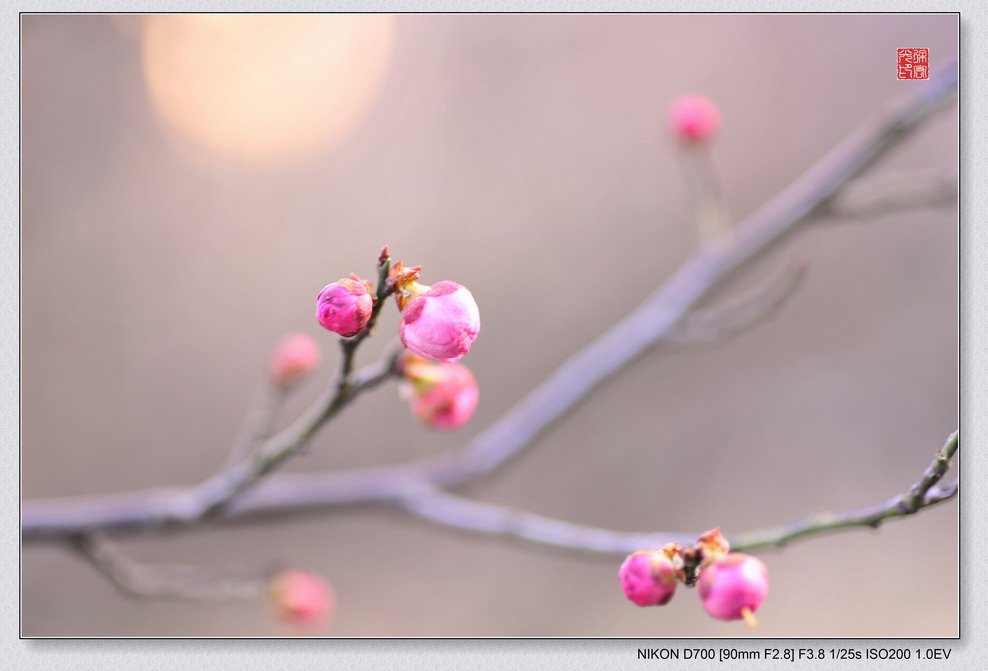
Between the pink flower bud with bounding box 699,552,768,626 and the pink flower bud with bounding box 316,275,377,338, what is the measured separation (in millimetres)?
377

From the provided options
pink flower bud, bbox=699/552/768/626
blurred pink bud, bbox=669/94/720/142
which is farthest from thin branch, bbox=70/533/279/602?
blurred pink bud, bbox=669/94/720/142

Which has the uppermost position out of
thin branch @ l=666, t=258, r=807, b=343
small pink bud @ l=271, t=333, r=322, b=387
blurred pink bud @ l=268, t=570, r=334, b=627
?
thin branch @ l=666, t=258, r=807, b=343

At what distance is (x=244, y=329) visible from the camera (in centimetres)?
220

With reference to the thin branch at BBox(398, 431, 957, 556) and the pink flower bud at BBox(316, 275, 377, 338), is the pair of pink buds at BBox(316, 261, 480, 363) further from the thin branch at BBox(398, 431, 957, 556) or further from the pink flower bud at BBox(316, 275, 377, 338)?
the thin branch at BBox(398, 431, 957, 556)

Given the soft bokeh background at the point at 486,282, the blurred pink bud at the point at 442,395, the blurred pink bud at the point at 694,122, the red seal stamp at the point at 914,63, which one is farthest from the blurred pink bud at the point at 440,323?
the red seal stamp at the point at 914,63

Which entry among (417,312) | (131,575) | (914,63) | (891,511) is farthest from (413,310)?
(914,63)

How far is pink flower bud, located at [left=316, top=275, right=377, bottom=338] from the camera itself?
580 mm

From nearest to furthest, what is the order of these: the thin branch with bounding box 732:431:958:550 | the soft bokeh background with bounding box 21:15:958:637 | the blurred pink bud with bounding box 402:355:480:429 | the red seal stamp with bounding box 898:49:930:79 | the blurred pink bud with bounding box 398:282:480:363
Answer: the blurred pink bud with bounding box 398:282:480:363
the thin branch with bounding box 732:431:958:550
the blurred pink bud with bounding box 402:355:480:429
the red seal stamp with bounding box 898:49:930:79
the soft bokeh background with bounding box 21:15:958:637

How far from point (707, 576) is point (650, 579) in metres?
0.06

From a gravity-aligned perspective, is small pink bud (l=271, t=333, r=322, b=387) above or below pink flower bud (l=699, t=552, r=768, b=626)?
above

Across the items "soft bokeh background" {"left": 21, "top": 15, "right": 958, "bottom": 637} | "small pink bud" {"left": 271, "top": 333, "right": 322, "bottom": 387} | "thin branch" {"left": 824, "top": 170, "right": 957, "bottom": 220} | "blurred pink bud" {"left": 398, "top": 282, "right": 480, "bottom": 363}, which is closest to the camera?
"blurred pink bud" {"left": 398, "top": 282, "right": 480, "bottom": 363}

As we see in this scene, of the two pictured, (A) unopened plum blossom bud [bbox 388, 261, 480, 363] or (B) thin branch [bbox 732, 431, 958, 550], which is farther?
(B) thin branch [bbox 732, 431, 958, 550]

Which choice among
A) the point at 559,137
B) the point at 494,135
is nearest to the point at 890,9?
the point at 559,137

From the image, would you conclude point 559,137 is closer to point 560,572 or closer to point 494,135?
point 494,135
